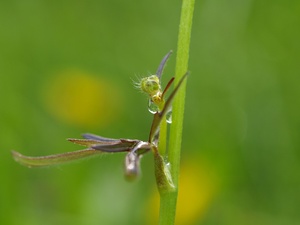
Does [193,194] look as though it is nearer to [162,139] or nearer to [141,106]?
[141,106]

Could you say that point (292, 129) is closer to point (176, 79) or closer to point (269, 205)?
point (269, 205)

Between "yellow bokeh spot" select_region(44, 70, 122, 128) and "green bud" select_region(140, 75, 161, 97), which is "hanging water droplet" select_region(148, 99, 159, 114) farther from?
"yellow bokeh spot" select_region(44, 70, 122, 128)

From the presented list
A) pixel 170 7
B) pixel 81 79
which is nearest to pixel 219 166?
pixel 81 79

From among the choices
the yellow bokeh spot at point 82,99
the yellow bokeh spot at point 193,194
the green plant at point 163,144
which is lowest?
the yellow bokeh spot at point 193,194

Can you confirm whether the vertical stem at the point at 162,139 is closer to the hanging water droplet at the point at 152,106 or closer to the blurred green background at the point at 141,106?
the hanging water droplet at the point at 152,106

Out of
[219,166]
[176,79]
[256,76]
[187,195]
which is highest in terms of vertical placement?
[176,79]

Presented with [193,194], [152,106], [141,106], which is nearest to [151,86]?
[152,106]

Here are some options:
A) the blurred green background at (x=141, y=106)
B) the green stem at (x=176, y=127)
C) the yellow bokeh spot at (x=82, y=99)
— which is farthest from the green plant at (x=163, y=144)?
the yellow bokeh spot at (x=82, y=99)

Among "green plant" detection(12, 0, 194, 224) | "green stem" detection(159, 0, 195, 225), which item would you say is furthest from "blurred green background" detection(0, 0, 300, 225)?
"green stem" detection(159, 0, 195, 225)

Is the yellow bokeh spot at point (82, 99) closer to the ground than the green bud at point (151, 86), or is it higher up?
closer to the ground
